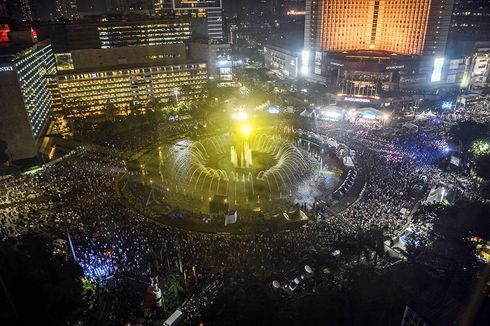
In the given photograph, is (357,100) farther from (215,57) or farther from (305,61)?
(215,57)

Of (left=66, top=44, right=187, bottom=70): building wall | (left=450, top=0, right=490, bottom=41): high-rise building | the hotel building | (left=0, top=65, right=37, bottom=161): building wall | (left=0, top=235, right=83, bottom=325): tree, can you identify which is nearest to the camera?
(left=0, top=235, right=83, bottom=325): tree

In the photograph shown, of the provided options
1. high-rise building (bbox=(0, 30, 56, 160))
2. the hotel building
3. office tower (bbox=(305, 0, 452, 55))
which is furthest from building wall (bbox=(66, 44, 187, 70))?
office tower (bbox=(305, 0, 452, 55))

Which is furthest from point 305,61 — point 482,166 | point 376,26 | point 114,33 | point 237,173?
point 482,166

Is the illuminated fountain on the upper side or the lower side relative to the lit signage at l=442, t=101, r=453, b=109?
lower

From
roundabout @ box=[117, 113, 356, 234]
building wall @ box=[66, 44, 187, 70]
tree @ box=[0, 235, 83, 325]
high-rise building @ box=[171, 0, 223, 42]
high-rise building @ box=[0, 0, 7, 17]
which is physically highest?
high-rise building @ box=[0, 0, 7, 17]

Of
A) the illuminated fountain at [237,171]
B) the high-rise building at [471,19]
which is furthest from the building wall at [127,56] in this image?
the high-rise building at [471,19]

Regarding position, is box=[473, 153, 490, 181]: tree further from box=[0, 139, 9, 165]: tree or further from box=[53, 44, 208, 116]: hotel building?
box=[0, 139, 9, 165]: tree

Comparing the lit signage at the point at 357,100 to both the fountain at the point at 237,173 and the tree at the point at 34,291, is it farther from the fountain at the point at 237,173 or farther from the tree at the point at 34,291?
the tree at the point at 34,291

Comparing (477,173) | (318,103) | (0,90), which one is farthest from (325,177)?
(0,90)

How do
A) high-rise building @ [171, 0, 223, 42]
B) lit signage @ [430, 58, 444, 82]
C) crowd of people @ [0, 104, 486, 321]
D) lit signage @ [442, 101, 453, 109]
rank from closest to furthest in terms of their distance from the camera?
crowd of people @ [0, 104, 486, 321] < lit signage @ [442, 101, 453, 109] < lit signage @ [430, 58, 444, 82] < high-rise building @ [171, 0, 223, 42]
